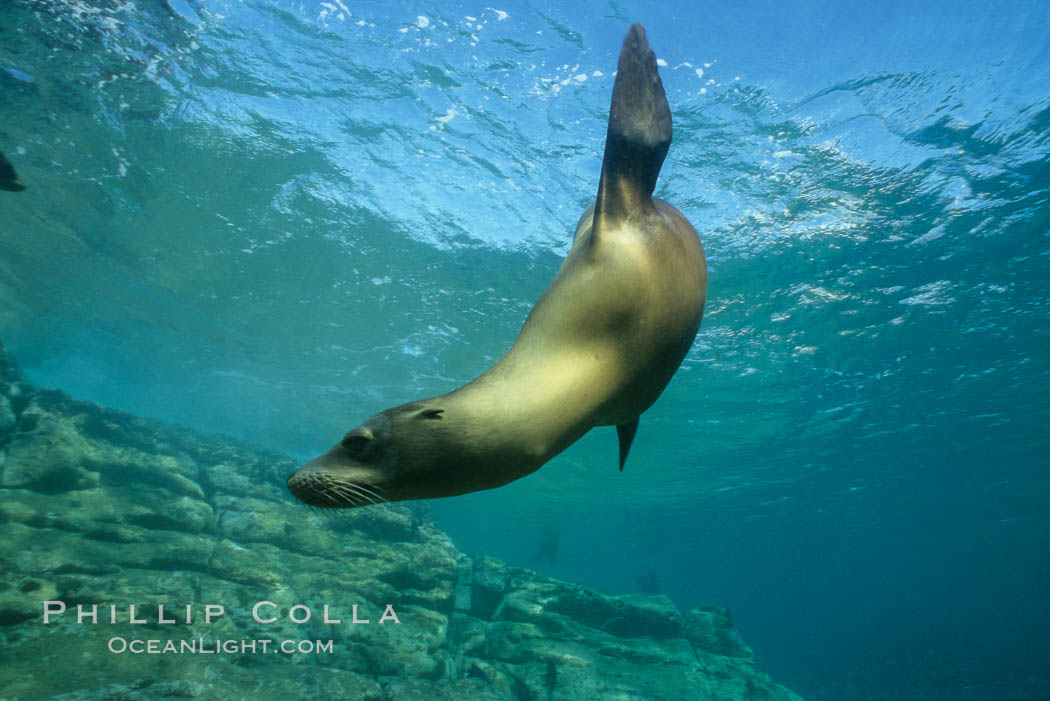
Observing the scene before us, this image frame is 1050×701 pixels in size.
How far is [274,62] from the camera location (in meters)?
8.73

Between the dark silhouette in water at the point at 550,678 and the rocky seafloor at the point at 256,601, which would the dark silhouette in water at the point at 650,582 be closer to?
the rocky seafloor at the point at 256,601

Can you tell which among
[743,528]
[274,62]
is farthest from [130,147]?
[743,528]

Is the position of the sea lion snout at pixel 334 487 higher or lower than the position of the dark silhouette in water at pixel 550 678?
higher

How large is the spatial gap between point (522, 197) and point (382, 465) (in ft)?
32.9

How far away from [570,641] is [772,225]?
391 inches

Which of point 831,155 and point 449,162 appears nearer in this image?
point 831,155

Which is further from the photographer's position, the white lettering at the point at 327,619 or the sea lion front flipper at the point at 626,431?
the white lettering at the point at 327,619

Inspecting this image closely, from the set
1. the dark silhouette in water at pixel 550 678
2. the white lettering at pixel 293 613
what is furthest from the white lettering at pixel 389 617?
the dark silhouette in water at pixel 550 678

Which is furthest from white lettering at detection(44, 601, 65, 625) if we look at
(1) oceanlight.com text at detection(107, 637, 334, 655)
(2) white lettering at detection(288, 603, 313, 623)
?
(2) white lettering at detection(288, 603, 313, 623)

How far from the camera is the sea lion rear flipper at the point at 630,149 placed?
6.40 ft

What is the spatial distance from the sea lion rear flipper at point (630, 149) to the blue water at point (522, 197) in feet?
21.1

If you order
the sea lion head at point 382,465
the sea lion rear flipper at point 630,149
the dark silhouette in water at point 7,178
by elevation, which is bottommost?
the sea lion head at point 382,465

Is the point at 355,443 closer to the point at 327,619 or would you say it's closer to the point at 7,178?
the point at 7,178

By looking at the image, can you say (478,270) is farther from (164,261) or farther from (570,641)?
(164,261)
